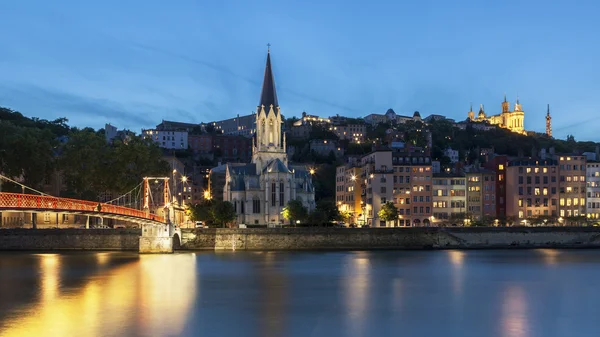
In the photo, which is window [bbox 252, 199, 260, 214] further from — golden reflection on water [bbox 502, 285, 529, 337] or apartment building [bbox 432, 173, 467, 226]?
golden reflection on water [bbox 502, 285, 529, 337]

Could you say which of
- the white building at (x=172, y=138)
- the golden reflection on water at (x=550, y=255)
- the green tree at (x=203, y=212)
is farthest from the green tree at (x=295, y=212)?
the white building at (x=172, y=138)

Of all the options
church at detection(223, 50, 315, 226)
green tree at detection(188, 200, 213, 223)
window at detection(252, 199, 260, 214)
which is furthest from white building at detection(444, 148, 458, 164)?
green tree at detection(188, 200, 213, 223)

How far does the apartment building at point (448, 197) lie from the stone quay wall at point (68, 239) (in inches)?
1713

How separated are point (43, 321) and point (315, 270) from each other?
88.1 ft

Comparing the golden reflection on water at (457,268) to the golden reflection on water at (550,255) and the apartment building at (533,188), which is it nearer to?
the golden reflection on water at (550,255)

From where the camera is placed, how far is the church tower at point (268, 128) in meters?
106

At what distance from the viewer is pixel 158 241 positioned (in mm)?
70812

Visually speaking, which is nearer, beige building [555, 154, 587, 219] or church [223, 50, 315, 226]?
church [223, 50, 315, 226]

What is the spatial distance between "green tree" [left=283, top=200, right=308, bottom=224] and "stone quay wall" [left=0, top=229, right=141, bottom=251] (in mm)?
21297

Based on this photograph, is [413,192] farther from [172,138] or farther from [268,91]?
[172,138]

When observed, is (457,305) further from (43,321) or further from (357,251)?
(357,251)

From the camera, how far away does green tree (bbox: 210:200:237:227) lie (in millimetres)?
86938

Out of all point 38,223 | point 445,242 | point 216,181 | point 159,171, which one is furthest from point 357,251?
point 216,181

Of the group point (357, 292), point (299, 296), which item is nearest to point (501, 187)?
point (357, 292)
